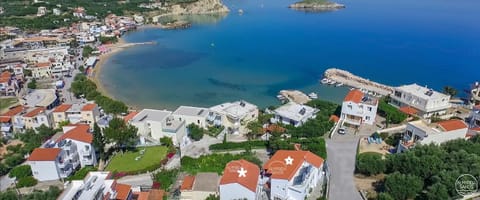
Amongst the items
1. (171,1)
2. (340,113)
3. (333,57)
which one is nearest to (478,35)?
(333,57)

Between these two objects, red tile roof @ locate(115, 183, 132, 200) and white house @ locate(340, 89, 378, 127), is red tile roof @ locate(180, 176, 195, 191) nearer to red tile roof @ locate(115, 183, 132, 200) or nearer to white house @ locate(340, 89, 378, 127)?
red tile roof @ locate(115, 183, 132, 200)

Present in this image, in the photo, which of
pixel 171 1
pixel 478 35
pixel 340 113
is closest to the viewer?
pixel 340 113

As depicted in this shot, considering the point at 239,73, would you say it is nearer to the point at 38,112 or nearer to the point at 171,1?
the point at 38,112

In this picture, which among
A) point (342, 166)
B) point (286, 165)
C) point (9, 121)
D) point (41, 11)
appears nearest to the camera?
point (286, 165)

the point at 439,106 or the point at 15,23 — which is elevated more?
the point at 15,23

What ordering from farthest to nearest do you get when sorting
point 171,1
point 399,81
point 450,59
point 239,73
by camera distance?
point 171,1, point 450,59, point 239,73, point 399,81

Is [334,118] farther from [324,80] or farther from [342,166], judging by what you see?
[324,80]

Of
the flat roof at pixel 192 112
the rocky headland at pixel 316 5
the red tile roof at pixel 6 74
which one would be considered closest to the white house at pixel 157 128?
the flat roof at pixel 192 112

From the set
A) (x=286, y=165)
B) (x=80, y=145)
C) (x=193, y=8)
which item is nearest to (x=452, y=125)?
(x=286, y=165)
